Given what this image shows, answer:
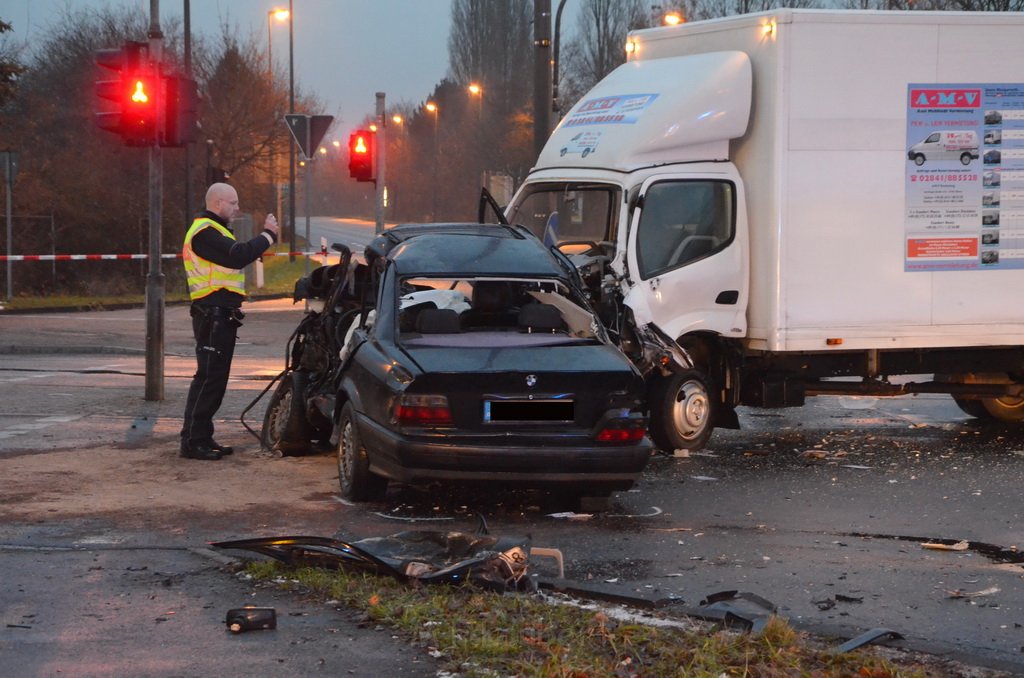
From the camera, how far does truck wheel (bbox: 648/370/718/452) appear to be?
10688mm

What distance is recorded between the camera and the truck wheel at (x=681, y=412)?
10.7m

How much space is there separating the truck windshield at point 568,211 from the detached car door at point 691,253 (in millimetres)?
306

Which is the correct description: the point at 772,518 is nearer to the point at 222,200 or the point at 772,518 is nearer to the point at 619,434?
the point at 619,434

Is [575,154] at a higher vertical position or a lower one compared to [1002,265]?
higher

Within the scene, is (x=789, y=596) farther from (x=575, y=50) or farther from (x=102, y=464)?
(x=575, y=50)

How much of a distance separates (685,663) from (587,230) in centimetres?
656

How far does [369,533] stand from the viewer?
7.86 m

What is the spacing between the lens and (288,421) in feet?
34.0

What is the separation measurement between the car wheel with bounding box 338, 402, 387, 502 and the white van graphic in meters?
5.02

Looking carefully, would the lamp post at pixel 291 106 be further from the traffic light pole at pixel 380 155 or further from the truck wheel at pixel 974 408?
the truck wheel at pixel 974 408

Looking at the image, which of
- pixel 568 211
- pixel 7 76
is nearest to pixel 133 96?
pixel 568 211

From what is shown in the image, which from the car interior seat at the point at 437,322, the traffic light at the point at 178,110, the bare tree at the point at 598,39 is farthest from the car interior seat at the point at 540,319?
the bare tree at the point at 598,39

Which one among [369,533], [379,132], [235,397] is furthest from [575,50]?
[369,533]

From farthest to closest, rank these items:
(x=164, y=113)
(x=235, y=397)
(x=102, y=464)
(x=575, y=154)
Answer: (x=235, y=397)
(x=164, y=113)
(x=575, y=154)
(x=102, y=464)
